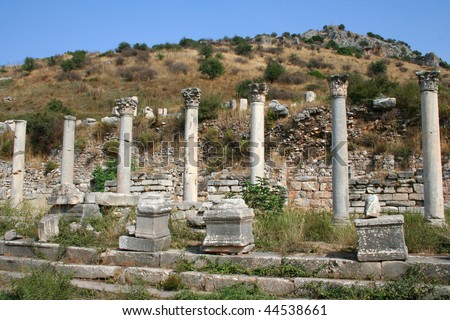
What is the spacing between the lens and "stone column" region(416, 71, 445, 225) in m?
9.96

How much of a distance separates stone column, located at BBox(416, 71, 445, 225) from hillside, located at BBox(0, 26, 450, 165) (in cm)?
703

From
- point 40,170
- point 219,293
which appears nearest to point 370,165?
point 219,293

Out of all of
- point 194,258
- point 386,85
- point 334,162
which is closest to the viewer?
point 194,258

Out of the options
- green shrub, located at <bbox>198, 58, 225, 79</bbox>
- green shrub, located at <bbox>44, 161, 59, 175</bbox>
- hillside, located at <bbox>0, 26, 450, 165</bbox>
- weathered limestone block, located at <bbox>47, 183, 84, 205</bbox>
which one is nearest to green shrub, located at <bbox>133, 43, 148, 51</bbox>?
hillside, located at <bbox>0, 26, 450, 165</bbox>

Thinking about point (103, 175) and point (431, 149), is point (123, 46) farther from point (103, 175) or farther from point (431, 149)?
point (431, 149)

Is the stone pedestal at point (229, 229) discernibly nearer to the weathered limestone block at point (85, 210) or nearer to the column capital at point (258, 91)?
the weathered limestone block at point (85, 210)

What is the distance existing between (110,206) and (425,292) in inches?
260

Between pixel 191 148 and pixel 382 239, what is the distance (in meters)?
7.81

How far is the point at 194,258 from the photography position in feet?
21.3

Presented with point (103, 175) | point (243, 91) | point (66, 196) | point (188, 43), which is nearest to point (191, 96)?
point (66, 196)

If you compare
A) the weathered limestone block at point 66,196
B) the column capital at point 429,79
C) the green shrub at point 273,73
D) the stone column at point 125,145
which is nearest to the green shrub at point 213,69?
the green shrub at point 273,73

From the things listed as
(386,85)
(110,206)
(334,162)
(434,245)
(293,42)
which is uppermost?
(293,42)

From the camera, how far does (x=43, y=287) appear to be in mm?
5445

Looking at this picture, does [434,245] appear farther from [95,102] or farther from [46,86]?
[46,86]
